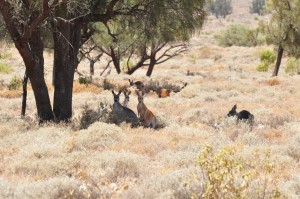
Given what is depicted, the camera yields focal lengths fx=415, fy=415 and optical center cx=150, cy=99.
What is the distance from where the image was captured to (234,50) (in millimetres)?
60281

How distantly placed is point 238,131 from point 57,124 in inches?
189

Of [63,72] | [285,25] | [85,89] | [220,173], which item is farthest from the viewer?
[285,25]

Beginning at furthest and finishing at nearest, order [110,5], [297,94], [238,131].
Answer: [297,94] → [110,5] → [238,131]

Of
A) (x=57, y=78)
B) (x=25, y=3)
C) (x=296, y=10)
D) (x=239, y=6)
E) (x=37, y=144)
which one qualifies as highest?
(x=239, y=6)

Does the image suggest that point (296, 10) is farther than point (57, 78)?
Yes

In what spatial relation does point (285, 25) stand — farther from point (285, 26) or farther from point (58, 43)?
point (58, 43)

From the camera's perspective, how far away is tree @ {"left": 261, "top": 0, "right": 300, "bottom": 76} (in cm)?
2903

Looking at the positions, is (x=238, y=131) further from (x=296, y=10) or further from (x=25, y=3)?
(x=296, y=10)

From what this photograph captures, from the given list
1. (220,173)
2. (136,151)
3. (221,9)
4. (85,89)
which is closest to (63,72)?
(136,151)

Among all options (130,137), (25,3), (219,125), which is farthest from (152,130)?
(25,3)

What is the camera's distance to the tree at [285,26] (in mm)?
29031

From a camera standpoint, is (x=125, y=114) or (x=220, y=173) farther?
(x=125, y=114)

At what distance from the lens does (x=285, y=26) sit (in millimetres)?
29594

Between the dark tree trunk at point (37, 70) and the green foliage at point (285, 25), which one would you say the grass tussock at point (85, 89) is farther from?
the green foliage at point (285, 25)
